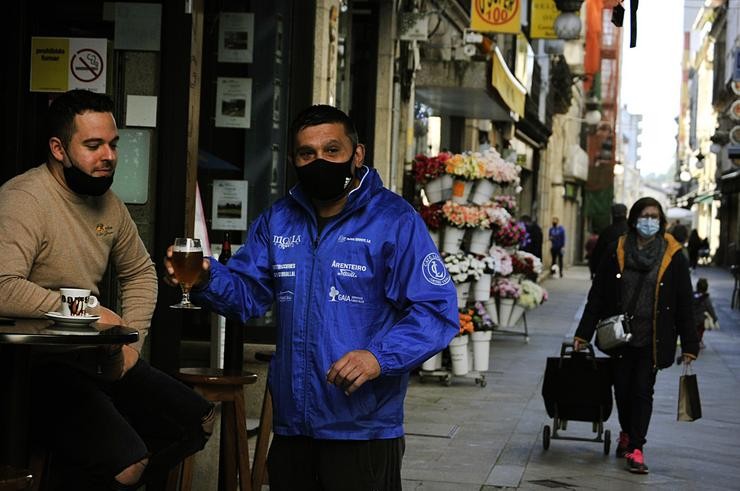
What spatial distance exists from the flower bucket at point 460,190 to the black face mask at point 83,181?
9656 mm

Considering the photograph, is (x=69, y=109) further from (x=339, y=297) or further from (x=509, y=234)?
(x=509, y=234)

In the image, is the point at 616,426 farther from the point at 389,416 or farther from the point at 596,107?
the point at 596,107

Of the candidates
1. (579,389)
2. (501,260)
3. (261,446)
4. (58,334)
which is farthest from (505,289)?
(58,334)

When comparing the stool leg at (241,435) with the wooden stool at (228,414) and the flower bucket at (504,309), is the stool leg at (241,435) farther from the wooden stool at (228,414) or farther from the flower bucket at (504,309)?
the flower bucket at (504,309)

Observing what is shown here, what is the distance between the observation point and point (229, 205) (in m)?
10.3

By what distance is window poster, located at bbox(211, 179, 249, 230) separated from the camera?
33.4ft

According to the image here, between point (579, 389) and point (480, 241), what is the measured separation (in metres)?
4.99

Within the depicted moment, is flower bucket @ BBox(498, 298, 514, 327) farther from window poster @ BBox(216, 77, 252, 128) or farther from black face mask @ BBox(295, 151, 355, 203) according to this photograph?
black face mask @ BBox(295, 151, 355, 203)

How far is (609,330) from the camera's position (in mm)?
9586

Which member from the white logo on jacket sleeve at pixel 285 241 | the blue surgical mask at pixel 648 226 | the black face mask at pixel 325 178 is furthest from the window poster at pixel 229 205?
the black face mask at pixel 325 178

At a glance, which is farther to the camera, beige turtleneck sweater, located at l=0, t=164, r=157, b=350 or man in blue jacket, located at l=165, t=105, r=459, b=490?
beige turtleneck sweater, located at l=0, t=164, r=157, b=350

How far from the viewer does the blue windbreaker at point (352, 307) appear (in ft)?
14.5

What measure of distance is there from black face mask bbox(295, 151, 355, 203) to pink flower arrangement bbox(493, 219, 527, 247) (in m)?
10.5

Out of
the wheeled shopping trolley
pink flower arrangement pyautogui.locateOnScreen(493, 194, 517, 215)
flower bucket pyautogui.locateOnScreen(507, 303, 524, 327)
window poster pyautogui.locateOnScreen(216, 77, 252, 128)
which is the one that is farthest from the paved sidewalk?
window poster pyautogui.locateOnScreen(216, 77, 252, 128)
